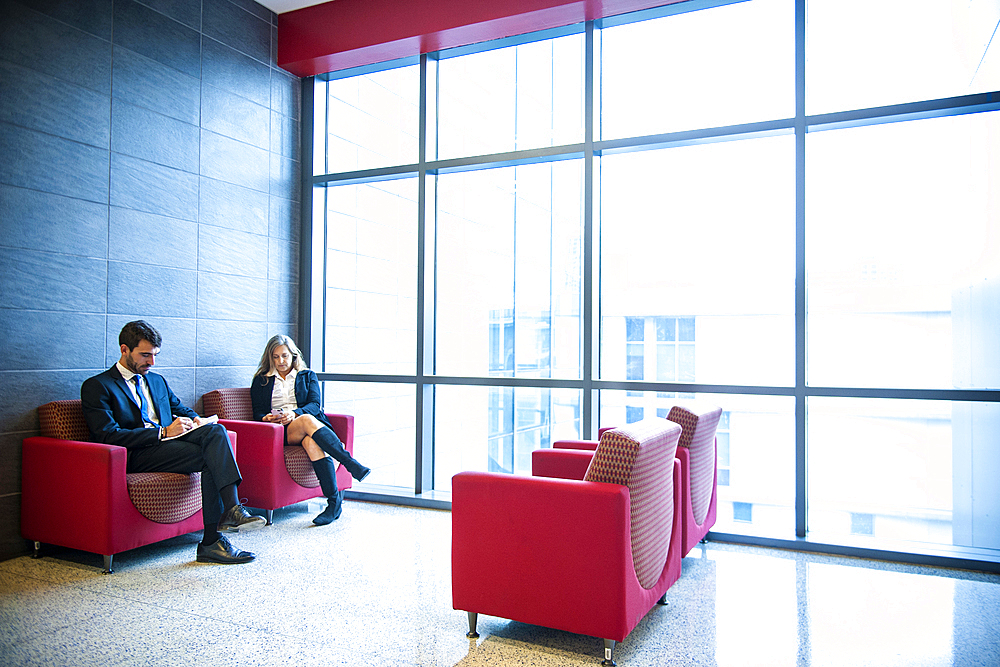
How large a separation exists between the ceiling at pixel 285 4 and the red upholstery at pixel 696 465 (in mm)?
4076

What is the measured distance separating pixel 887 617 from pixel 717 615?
725mm

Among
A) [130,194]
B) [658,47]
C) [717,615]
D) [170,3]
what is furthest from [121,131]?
[717,615]

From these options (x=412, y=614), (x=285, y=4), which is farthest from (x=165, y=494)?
(x=285, y=4)

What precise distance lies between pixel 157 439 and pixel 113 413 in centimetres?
26

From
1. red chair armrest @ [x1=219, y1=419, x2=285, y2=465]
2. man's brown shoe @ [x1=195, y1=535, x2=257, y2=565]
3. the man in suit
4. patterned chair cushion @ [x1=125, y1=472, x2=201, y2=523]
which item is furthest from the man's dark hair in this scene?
man's brown shoe @ [x1=195, y1=535, x2=257, y2=565]

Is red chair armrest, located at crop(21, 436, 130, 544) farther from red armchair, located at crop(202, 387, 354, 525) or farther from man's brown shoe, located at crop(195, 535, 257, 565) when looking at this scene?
red armchair, located at crop(202, 387, 354, 525)

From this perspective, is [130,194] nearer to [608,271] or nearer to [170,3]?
[170,3]

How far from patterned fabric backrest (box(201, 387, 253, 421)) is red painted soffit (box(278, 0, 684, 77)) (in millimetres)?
2604

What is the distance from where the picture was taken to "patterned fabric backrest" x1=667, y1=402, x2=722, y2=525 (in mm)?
3461

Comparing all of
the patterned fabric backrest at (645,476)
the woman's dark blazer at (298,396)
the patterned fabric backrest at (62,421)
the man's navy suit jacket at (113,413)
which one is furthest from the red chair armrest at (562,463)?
the patterned fabric backrest at (62,421)

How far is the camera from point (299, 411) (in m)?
4.70

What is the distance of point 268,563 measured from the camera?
3607mm

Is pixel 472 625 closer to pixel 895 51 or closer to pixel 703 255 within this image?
pixel 703 255

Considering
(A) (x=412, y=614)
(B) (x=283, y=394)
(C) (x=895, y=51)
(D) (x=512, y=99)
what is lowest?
(A) (x=412, y=614)
